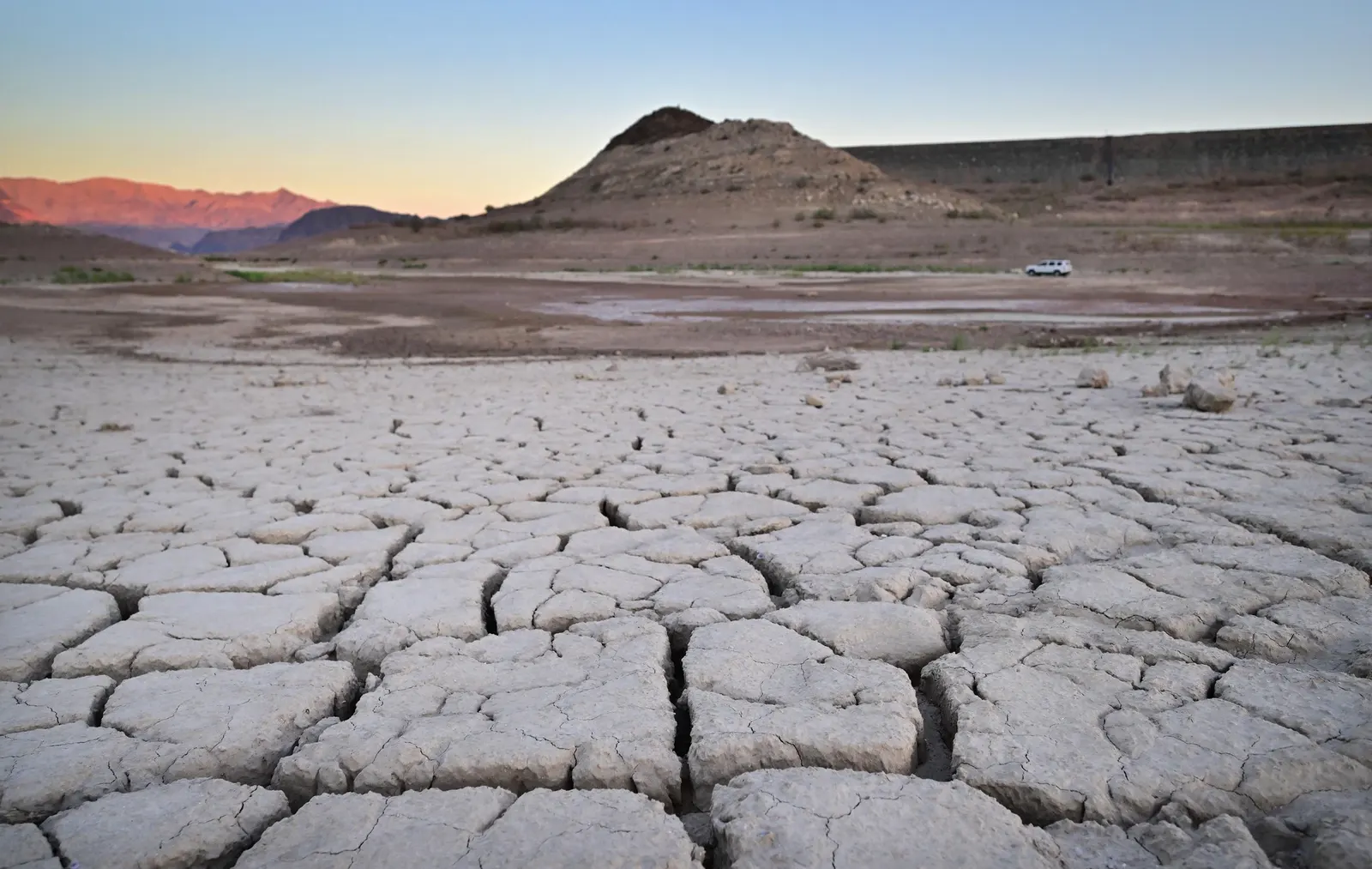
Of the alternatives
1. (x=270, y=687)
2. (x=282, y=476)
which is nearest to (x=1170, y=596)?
(x=270, y=687)

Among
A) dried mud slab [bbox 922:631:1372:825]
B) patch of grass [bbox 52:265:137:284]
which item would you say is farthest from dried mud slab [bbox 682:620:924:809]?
patch of grass [bbox 52:265:137:284]

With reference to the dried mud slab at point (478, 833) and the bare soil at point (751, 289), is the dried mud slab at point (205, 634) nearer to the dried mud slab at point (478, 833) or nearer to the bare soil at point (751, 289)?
the dried mud slab at point (478, 833)

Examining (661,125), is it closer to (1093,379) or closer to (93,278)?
(93,278)

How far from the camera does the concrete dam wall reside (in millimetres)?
45594

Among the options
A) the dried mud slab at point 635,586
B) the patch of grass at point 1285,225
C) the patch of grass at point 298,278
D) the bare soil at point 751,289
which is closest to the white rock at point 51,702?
the dried mud slab at point 635,586

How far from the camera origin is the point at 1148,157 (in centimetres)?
4950

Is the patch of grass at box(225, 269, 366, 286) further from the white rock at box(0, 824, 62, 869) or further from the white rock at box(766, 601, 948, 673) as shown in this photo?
the white rock at box(0, 824, 62, 869)

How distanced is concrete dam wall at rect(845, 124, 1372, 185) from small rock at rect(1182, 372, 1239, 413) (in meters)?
46.7

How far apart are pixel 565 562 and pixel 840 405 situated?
2.89 metres

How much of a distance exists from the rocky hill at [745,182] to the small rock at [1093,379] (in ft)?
100

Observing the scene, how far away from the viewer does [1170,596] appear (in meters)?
2.21

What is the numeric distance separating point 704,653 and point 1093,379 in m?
4.29

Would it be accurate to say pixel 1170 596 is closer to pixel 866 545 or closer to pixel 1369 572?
pixel 1369 572

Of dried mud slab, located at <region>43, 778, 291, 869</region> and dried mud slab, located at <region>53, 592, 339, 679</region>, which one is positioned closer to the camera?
dried mud slab, located at <region>43, 778, 291, 869</region>
